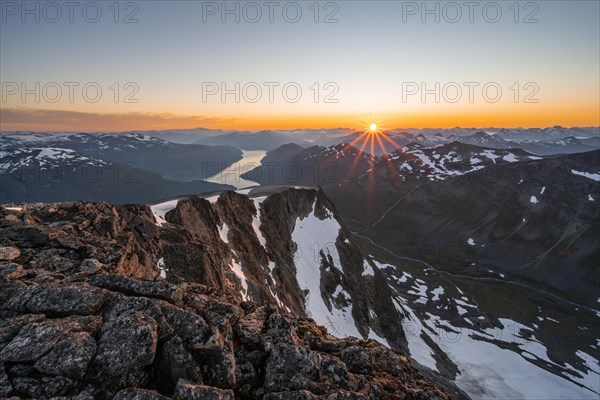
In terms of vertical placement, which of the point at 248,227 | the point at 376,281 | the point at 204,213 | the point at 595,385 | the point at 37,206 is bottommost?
the point at 595,385

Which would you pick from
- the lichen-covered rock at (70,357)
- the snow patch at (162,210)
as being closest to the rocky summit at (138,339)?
the lichen-covered rock at (70,357)

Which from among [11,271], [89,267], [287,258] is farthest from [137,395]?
[287,258]

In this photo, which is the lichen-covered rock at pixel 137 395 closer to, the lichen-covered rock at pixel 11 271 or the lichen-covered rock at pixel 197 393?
the lichen-covered rock at pixel 197 393

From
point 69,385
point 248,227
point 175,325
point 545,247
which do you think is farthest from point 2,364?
point 545,247

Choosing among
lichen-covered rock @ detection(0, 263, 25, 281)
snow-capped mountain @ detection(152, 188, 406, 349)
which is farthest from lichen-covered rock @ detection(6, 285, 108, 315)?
snow-capped mountain @ detection(152, 188, 406, 349)

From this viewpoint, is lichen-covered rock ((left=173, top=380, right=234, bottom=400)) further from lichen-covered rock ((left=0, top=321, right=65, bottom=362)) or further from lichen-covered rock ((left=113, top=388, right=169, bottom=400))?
lichen-covered rock ((left=0, top=321, right=65, bottom=362))

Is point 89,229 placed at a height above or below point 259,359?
above

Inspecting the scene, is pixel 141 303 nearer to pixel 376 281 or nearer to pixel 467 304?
pixel 376 281

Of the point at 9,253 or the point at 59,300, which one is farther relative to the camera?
the point at 9,253

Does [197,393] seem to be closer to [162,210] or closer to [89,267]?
[89,267]
